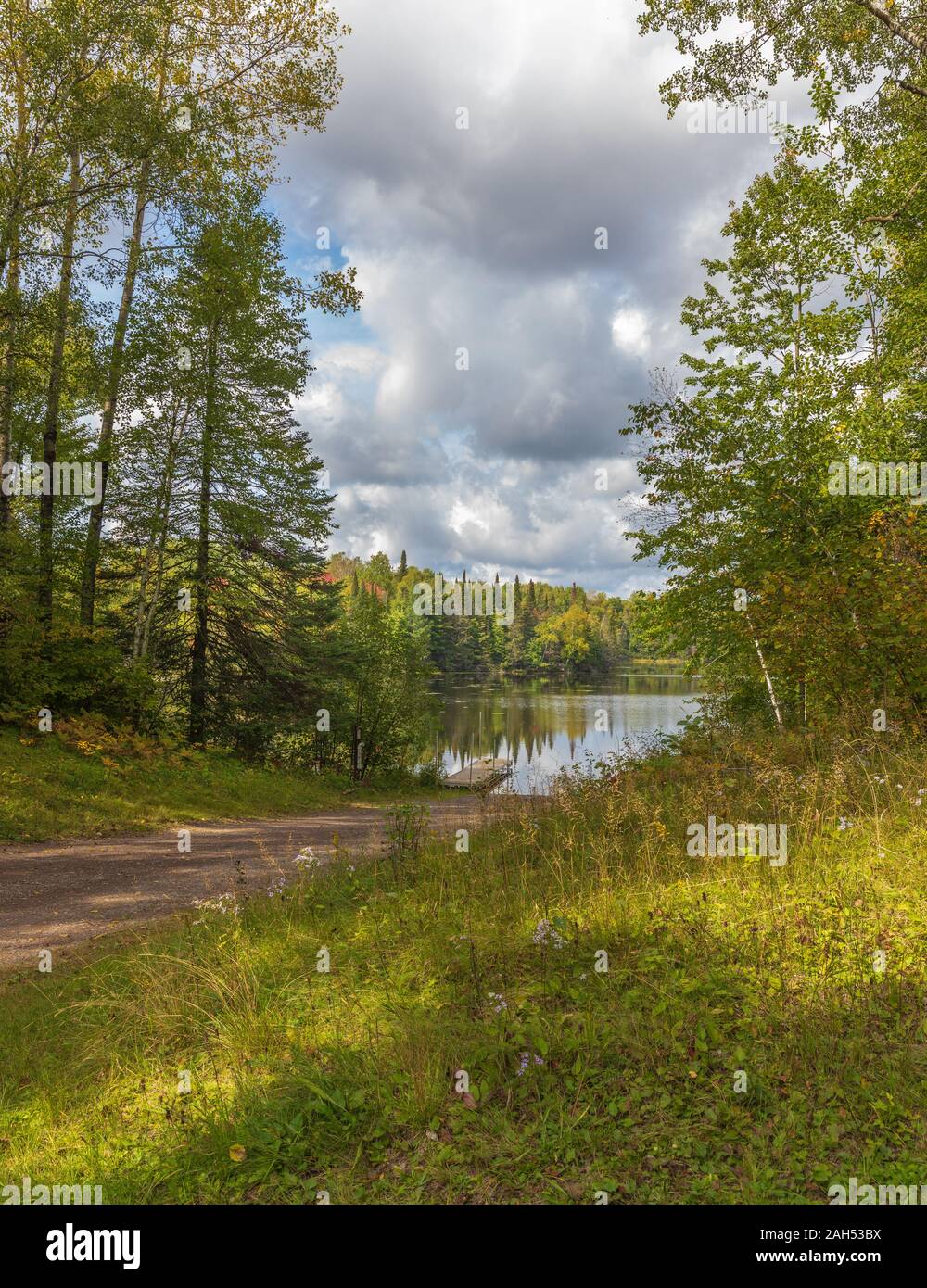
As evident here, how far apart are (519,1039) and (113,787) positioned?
34.3 feet

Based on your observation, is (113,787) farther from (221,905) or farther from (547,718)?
(547,718)

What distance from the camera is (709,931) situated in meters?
4.14

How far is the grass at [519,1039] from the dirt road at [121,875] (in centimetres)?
102

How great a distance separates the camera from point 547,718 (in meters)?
52.2

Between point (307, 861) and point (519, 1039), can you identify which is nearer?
point (519, 1039)

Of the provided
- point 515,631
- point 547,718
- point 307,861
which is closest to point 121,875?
point 307,861

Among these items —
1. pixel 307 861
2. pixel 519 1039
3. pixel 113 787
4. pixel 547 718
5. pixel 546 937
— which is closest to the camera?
pixel 519 1039

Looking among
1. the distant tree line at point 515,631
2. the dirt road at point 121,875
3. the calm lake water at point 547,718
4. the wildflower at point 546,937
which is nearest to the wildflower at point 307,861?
the dirt road at point 121,875

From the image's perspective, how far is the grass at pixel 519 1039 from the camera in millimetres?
2641

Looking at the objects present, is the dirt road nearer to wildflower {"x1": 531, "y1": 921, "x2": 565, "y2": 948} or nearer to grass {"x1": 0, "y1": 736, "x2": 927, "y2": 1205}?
grass {"x1": 0, "y1": 736, "x2": 927, "y2": 1205}

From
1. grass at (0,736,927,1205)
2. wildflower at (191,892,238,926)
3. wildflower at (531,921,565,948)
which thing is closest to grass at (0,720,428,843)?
wildflower at (191,892,238,926)

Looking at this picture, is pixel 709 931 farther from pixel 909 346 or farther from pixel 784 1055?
pixel 909 346

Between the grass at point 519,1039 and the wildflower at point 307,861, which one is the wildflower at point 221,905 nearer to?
the grass at point 519,1039
